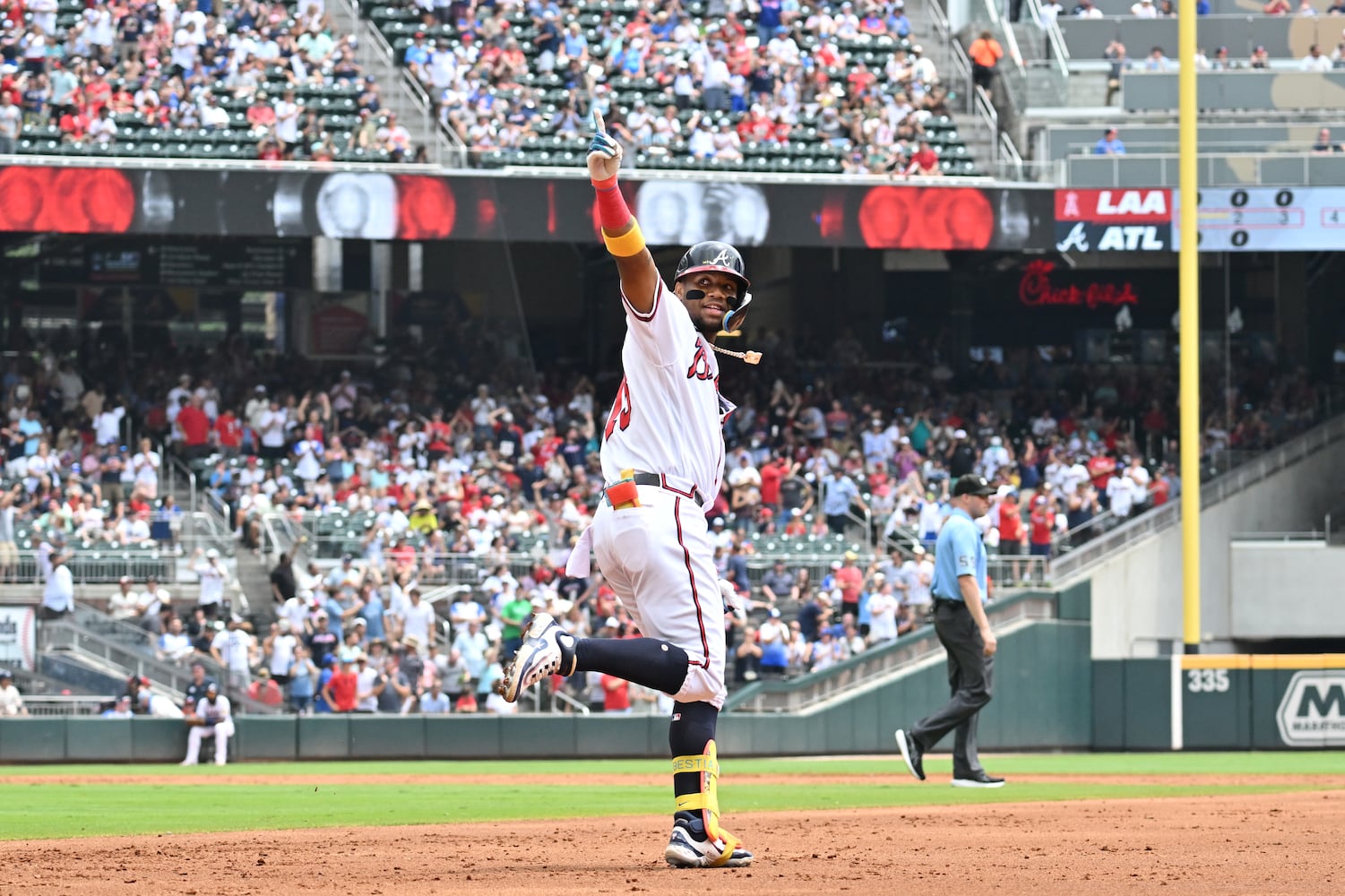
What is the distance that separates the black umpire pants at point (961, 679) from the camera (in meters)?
11.1

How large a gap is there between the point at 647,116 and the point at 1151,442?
8323mm

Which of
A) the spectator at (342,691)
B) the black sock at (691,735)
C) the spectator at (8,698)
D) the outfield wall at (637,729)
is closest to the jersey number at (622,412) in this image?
the black sock at (691,735)

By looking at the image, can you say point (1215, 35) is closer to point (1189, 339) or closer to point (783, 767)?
point (1189, 339)

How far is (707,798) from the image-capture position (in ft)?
20.8

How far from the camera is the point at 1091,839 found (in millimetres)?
7277

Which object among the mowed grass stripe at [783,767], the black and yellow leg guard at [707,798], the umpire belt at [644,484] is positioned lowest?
the mowed grass stripe at [783,767]

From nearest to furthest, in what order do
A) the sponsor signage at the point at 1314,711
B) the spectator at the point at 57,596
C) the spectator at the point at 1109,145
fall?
the spectator at the point at 57,596 < the sponsor signage at the point at 1314,711 < the spectator at the point at 1109,145

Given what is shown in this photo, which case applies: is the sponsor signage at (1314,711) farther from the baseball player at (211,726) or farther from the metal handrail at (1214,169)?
the baseball player at (211,726)

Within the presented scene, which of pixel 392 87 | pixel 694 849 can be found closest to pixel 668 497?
pixel 694 849

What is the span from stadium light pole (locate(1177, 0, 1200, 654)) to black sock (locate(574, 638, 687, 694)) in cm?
1651

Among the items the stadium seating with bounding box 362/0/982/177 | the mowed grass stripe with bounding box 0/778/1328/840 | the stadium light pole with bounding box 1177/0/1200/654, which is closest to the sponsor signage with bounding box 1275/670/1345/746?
the stadium light pole with bounding box 1177/0/1200/654

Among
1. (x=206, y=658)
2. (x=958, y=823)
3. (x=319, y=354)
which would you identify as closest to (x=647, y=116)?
(x=319, y=354)

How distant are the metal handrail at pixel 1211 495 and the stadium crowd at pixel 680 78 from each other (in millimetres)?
5427

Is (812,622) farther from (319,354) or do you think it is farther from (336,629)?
(319,354)
